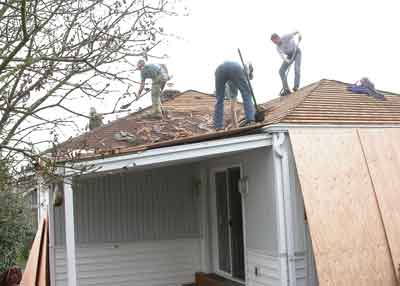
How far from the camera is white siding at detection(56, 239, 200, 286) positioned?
10383 millimetres

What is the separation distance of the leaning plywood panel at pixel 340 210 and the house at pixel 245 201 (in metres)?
0.02

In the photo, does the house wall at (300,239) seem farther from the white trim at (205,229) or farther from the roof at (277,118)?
the white trim at (205,229)

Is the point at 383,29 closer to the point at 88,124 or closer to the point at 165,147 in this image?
the point at 165,147

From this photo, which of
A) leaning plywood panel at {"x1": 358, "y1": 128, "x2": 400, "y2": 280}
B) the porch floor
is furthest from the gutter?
the porch floor

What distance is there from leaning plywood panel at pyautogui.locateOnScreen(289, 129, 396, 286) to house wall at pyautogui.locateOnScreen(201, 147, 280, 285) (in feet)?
2.23

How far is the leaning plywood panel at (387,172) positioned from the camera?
27.0ft

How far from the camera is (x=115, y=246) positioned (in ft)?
34.9

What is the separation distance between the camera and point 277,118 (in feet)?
28.8

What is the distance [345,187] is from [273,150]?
1238 millimetres

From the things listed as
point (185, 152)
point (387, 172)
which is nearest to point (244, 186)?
point (185, 152)

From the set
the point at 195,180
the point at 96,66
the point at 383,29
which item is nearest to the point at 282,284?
the point at 195,180

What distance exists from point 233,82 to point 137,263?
163 inches

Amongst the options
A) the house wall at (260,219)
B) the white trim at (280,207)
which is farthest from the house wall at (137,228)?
the white trim at (280,207)

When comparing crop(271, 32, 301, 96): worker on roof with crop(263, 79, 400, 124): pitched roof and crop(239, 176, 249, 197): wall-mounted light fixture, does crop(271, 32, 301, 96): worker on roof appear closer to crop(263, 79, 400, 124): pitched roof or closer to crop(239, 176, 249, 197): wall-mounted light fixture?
crop(263, 79, 400, 124): pitched roof
